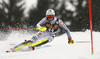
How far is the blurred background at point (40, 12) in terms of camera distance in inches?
694

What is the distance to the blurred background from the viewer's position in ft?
57.8

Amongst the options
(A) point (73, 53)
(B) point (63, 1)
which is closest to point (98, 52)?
(A) point (73, 53)

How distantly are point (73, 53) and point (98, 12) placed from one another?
45.3 feet

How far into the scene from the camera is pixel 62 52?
4.11m

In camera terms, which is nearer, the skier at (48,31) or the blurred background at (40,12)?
the skier at (48,31)

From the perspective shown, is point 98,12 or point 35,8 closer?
point 98,12

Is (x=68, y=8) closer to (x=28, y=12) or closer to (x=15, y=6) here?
(x=28, y=12)

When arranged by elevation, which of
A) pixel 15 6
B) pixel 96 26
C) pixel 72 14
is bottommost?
pixel 96 26

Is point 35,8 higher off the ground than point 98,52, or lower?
higher

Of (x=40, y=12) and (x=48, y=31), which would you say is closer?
(x=48, y=31)

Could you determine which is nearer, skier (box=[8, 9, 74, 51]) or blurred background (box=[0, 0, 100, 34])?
skier (box=[8, 9, 74, 51])

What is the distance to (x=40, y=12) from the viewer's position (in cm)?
1900

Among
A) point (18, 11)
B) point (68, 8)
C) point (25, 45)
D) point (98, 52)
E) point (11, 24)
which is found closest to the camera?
point (98, 52)

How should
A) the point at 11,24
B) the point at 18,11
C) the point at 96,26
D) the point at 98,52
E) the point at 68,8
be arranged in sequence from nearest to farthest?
1. the point at 98,52
2. the point at 96,26
3. the point at 11,24
4. the point at 18,11
5. the point at 68,8
